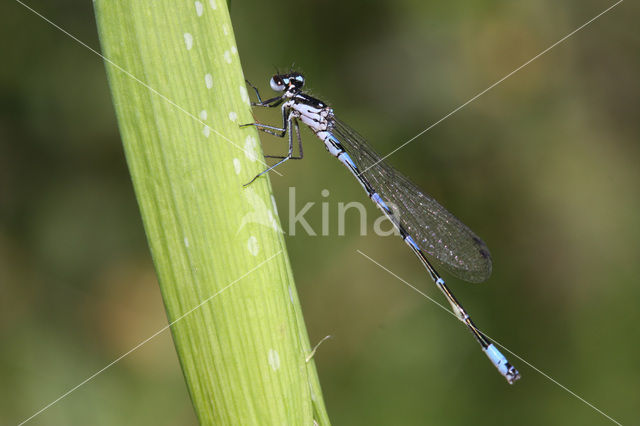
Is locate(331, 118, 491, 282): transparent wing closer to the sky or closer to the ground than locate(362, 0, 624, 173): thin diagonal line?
closer to the ground

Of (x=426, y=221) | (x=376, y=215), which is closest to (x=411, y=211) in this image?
(x=426, y=221)


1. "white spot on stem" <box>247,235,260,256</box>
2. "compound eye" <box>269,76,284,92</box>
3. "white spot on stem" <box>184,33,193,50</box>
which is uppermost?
"compound eye" <box>269,76,284,92</box>

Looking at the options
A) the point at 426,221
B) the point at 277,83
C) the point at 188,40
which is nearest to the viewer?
the point at 188,40

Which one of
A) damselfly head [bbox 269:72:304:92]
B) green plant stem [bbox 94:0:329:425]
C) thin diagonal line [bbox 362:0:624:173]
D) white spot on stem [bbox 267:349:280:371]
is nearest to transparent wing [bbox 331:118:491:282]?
thin diagonal line [bbox 362:0:624:173]

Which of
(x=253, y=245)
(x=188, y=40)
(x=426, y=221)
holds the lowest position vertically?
(x=253, y=245)

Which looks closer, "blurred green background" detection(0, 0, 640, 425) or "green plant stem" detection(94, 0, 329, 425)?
"green plant stem" detection(94, 0, 329, 425)

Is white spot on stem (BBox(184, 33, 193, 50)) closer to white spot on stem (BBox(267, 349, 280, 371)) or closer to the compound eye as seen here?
white spot on stem (BBox(267, 349, 280, 371))

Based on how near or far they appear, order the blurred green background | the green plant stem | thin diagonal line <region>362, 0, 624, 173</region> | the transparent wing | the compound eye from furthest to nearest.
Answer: thin diagonal line <region>362, 0, 624, 173</region>, the transparent wing, the blurred green background, the compound eye, the green plant stem

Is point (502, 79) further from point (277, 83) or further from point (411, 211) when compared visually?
point (277, 83)
